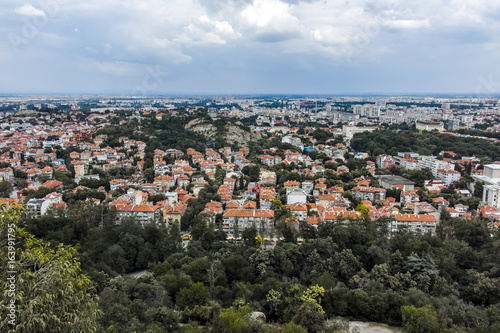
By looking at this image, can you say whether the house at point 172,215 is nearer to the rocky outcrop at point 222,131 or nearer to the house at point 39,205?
the house at point 39,205

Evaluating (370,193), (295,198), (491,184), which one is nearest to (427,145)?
(491,184)

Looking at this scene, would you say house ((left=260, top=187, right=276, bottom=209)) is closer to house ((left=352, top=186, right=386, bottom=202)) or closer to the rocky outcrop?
house ((left=352, top=186, right=386, bottom=202))

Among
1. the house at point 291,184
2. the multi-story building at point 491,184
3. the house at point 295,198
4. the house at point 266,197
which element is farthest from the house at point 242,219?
the multi-story building at point 491,184

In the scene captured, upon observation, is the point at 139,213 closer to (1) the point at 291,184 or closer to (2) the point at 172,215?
(2) the point at 172,215

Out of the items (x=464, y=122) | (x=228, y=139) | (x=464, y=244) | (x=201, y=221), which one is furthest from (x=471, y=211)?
(x=464, y=122)

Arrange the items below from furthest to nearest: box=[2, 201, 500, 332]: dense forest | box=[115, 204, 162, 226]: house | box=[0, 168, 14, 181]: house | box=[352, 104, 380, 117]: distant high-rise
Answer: box=[352, 104, 380, 117]: distant high-rise
box=[0, 168, 14, 181]: house
box=[115, 204, 162, 226]: house
box=[2, 201, 500, 332]: dense forest


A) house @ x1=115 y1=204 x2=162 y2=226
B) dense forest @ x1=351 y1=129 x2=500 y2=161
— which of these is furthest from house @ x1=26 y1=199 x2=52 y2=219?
dense forest @ x1=351 y1=129 x2=500 y2=161

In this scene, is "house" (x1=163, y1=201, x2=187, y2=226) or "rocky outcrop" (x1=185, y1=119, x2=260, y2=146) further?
"rocky outcrop" (x1=185, y1=119, x2=260, y2=146)
